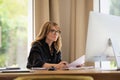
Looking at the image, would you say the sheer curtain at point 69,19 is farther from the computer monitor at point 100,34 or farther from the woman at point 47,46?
the computer monitor at point 100,34

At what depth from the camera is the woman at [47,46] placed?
289 cm

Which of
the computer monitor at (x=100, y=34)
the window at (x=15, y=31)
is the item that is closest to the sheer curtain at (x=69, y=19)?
the window at (x=15, y=31)

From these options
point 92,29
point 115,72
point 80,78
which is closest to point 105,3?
point 92,29

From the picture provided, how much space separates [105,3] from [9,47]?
1.65m

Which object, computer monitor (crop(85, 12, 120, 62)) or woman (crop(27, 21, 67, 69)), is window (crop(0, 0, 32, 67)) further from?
computer monitor (crop(85, 12, 120, 62))

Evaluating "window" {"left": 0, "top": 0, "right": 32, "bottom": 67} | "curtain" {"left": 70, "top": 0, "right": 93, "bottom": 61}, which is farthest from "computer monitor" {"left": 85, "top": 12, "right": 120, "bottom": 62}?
"window" {"left": 0, "top": 0, "right": 32, "bottom": 67}

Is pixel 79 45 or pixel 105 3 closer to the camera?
pixel 79 45

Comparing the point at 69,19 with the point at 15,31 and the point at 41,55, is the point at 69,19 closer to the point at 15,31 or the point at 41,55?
the point at 15,31

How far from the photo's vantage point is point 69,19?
3.71 meters

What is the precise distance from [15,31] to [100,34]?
190cm

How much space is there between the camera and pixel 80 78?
152 centimetres

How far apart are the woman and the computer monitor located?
0.71 meters

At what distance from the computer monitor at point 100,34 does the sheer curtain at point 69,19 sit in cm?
131

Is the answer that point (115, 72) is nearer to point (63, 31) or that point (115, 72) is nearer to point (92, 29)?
point (92, 29)
